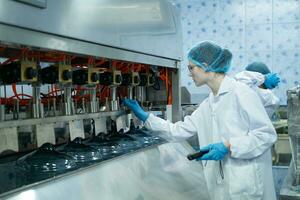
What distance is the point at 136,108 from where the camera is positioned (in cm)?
176

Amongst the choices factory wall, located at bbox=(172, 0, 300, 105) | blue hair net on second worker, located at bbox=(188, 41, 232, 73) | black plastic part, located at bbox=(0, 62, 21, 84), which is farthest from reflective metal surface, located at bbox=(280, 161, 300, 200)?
factory wall, located at bbox=(172, 0, 300, 105)

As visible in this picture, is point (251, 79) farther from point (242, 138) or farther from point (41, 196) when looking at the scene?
point (41, 196)

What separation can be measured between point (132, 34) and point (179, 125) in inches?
25.1

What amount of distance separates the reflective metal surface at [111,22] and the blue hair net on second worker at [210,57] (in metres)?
0.17

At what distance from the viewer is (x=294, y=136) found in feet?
5.96

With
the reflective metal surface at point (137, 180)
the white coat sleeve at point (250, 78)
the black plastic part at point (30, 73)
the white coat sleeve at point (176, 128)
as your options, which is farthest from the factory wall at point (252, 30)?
the black plastic part at point (30, 73)

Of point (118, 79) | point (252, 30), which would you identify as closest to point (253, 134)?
point (118, 79)

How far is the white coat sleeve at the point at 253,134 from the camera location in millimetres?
1585

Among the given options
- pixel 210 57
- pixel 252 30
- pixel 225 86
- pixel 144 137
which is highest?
pixel 252 30

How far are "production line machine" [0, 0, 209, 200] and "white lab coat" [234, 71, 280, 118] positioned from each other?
50 centimetres

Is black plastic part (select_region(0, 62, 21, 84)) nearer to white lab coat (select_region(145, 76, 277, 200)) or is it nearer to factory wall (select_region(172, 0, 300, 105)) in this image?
white lab coat (select_region(145, 76, 277, 200))

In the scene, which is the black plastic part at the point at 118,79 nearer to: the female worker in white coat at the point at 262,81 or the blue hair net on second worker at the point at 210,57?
the blue hair net on second worker at the point at 210,57

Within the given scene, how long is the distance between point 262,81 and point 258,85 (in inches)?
4.2

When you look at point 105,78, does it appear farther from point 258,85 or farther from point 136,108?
point 258,85
